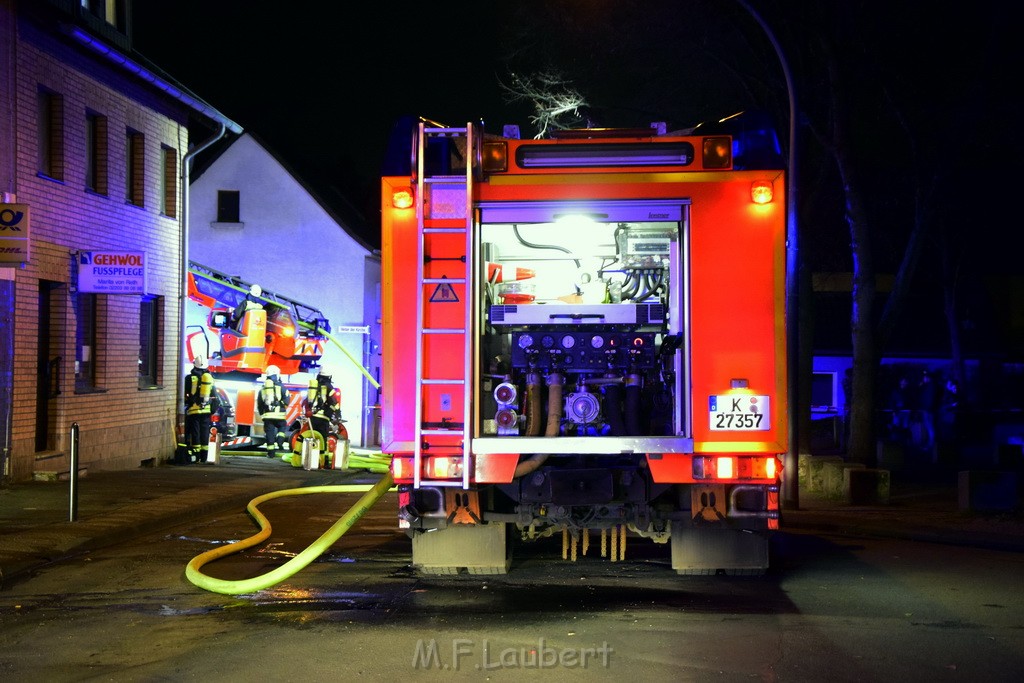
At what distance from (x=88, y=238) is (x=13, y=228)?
15.4 feet

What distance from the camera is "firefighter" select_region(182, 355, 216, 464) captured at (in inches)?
757

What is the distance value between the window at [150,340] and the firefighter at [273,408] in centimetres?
234

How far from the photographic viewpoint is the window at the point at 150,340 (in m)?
18.7

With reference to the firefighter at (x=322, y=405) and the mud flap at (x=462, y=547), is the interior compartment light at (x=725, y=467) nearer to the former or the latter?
the mud flap at (x=462, y=547)

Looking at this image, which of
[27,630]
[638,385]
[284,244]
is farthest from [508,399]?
[284,244]

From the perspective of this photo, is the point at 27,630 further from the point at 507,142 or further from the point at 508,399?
the point at 507,142

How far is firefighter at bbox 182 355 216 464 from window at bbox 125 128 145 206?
306 cm

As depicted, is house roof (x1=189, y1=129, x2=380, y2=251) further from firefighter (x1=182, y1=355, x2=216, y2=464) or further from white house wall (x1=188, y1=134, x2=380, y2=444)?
firefighter (x1=182, y1=355, x2=216, y2=464)

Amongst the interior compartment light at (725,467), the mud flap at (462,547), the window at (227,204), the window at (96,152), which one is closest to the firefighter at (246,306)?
the window at (96,152)

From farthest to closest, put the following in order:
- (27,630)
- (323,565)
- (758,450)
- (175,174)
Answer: (175,174) → (323,565) → (758,450) → (27,630)

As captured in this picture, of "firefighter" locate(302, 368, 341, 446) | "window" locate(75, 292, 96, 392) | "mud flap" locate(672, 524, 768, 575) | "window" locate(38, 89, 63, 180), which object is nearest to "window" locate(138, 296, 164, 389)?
"window" locate(75, 292, 96, 392)

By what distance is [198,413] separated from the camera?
1927 centimetres

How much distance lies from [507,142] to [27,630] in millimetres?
4492

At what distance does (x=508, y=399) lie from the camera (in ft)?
25.5
